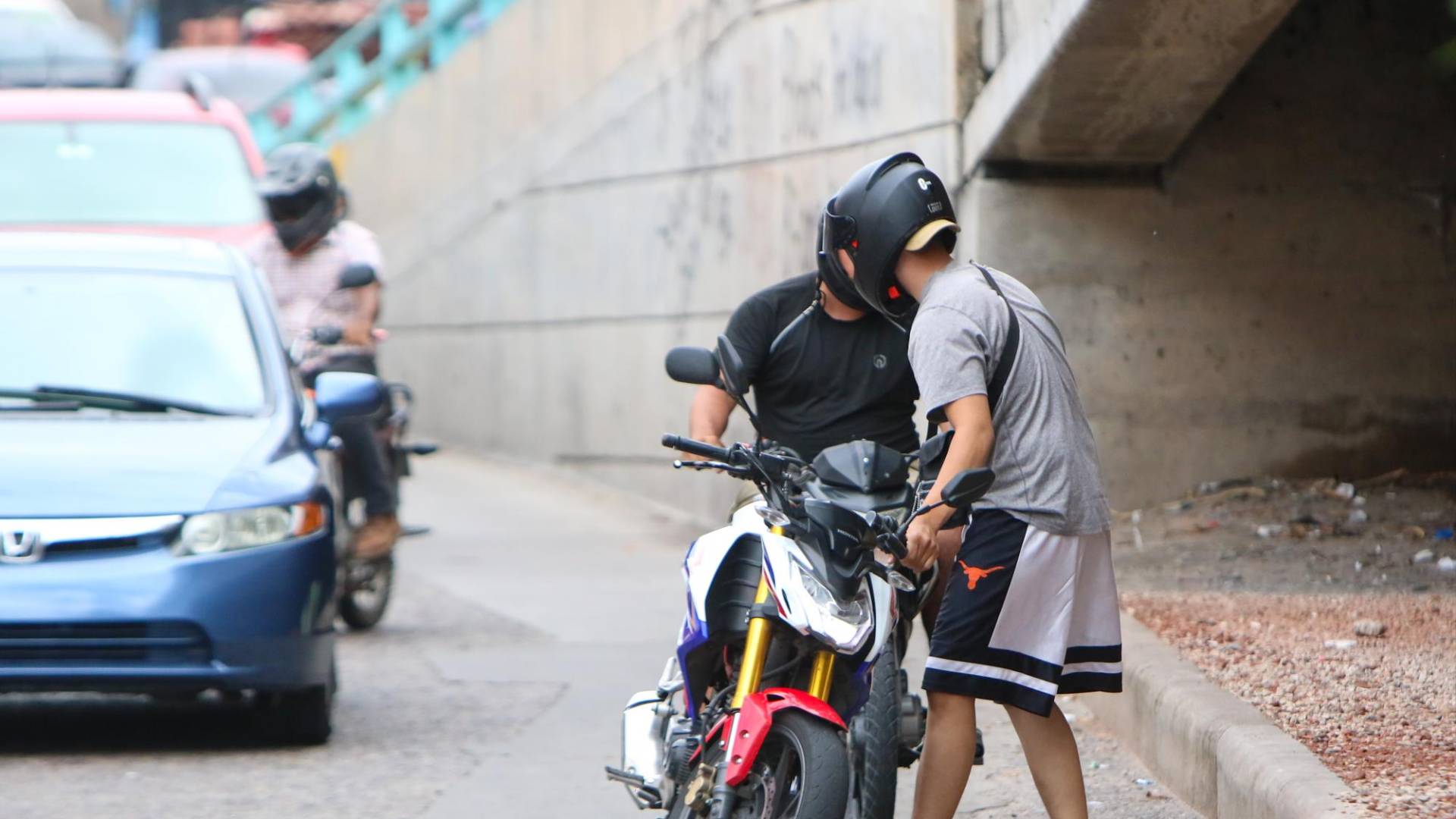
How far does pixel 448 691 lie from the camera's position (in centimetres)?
794

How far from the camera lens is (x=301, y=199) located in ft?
30.6

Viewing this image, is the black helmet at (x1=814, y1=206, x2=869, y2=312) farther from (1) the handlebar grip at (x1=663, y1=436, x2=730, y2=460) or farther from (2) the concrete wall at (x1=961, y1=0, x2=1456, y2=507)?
(2) the concrete wall at (x1=961, y1=0, x2=1456, y2=507)

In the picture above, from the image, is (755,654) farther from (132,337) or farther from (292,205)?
(292,205)

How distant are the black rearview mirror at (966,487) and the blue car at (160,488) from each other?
2.79 meters

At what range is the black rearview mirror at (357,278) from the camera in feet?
28.7

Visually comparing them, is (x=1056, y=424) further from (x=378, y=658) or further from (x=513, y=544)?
(x=513, y=544)

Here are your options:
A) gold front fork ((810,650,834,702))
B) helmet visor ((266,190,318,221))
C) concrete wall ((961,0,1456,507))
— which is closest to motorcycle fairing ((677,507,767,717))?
gold front fork ((810,650,834,702))

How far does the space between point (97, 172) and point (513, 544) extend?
315cm

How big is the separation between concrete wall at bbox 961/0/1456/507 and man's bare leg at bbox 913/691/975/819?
17.8 feet

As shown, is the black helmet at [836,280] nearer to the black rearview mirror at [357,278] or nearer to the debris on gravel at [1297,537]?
the debris on gravel at [1297,537]

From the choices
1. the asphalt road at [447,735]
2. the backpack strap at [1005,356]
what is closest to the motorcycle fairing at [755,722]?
the backpack strap at [1005,356]

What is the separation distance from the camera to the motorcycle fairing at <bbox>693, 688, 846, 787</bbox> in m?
4.44

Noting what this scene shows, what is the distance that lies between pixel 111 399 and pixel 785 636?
3.26 m

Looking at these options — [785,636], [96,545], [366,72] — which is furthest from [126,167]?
[785,636]
